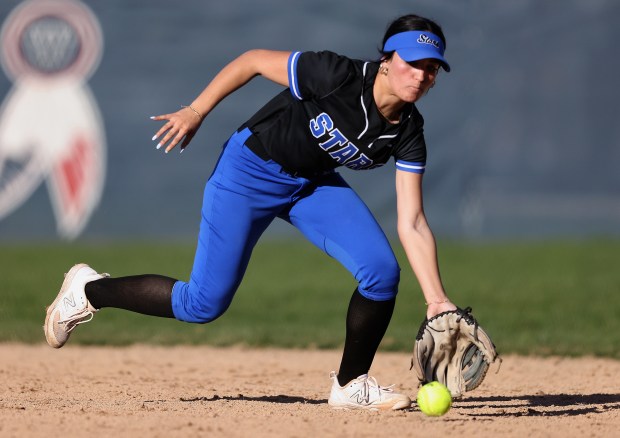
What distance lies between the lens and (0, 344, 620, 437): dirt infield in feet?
12.4

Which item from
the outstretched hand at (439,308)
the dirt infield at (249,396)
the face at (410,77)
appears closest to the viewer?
the dirt infield at (249,396)

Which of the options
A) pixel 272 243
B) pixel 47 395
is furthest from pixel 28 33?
pixel 47 395

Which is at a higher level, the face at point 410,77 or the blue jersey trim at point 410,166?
the face at point 410,77

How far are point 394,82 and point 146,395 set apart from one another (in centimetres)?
193

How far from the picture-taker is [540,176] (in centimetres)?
1066

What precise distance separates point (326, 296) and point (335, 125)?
4679mm

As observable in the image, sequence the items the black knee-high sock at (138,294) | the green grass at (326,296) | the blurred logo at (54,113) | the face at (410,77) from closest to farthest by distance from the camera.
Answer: the face at (410,77) → the black knee-high sock at (138,294) → the green grass at (326,296) → the blurred logo at (54,113)

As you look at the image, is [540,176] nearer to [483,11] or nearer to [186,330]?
[483,11]

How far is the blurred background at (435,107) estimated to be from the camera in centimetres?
1055

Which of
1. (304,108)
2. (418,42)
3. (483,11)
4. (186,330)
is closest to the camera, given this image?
(418,42)

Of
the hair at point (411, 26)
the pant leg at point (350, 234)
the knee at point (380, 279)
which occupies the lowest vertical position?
the knee at point (380, 279)

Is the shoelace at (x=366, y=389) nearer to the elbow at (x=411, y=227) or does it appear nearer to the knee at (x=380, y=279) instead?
the knee at (x=380, y=279)

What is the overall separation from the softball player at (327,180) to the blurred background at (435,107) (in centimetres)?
623

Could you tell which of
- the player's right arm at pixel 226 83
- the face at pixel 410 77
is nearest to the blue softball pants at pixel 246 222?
the player's right arm at pixel 226 83
